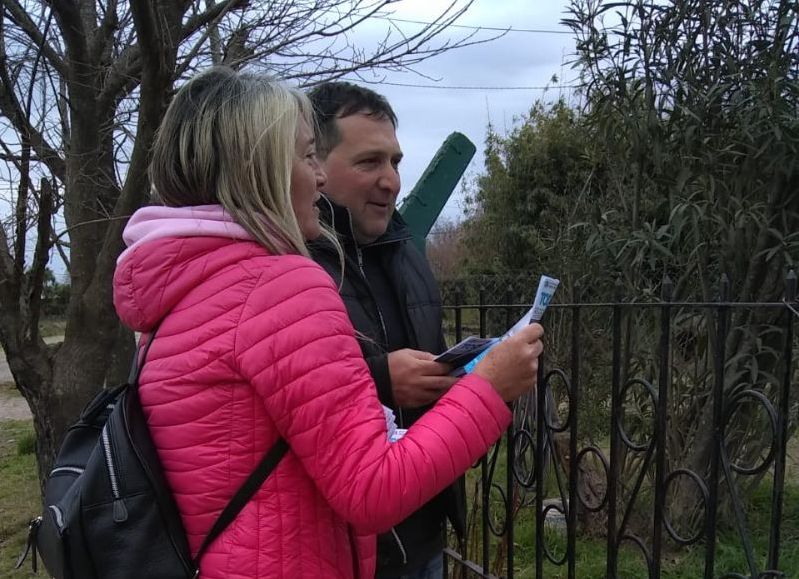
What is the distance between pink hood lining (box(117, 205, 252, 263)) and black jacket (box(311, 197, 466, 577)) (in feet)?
1.53

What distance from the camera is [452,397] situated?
109 centimetres

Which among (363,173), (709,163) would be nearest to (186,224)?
(363,173)

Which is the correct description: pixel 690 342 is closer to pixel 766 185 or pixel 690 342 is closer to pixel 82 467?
pixel 766 185

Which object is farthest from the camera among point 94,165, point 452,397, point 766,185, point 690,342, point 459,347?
point 690,342

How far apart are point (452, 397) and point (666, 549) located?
9.34ft

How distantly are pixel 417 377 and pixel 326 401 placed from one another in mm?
465

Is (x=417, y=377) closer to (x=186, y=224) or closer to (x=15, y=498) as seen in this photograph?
(x=186, y=224)

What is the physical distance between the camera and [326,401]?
949 mm

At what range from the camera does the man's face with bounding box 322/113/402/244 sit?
5.30 feet

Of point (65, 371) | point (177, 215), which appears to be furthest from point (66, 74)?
point (177, 215)

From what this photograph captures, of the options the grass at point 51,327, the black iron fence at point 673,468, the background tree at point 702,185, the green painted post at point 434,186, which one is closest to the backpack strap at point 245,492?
the black iron fence at point 673,468

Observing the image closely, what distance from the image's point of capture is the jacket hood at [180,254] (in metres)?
1.03

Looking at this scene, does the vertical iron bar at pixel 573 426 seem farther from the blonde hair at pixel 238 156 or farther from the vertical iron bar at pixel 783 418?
the blonde hair at pixel 238 156

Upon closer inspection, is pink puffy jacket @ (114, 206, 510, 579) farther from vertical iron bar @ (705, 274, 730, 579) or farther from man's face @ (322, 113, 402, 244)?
vertical iron bar @ (705, 274, 730, 579)
